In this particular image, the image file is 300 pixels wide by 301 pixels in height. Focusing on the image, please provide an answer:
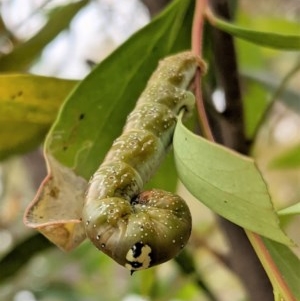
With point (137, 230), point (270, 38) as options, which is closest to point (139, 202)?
point (137, 230)

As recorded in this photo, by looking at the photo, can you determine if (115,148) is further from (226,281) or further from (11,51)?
(226,281)

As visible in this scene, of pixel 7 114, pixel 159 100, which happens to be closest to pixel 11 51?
pixel 7 114

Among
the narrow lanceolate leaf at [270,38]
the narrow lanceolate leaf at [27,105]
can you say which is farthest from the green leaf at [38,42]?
the narrow lanceolate leaf at [270,38]

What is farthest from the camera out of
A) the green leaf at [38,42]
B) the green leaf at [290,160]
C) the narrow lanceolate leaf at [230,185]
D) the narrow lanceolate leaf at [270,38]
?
the green leaf at [290,160]

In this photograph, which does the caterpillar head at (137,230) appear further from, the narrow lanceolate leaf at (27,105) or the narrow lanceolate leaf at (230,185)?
the narrow lanceolate leaf at (27,105)

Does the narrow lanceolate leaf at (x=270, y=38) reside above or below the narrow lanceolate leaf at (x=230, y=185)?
below
